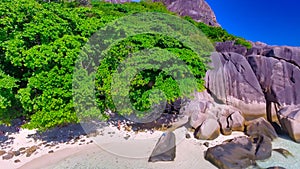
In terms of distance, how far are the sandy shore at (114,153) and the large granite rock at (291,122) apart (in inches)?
95.6

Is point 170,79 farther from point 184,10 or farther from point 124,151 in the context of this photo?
point 184,10

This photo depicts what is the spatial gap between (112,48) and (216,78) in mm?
6669

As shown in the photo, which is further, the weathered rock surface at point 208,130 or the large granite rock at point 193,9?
the large granite rock at point 193,9

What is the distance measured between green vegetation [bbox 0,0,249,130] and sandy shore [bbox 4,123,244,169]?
1249 mm

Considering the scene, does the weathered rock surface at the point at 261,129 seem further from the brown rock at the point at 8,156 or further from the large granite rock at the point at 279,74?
the brown rock at the point at 8,156

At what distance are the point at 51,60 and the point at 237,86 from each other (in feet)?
30.0

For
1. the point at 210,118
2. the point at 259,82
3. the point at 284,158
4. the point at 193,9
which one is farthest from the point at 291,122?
the point at 193,9

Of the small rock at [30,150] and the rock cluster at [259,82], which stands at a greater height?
the rock cluster at [259,82]

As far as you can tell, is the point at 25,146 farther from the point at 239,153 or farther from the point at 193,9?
the point at 193,9

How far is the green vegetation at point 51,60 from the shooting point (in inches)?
262

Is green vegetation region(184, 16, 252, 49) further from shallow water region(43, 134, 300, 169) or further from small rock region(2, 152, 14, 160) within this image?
small rock region(2, 152, 14, 160)

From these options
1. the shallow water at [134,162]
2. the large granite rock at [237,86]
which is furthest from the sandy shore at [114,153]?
the large granite rock at [237,86]

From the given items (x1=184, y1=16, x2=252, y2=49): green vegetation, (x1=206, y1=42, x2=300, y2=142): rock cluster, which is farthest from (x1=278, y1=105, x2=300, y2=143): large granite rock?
(x1=184, y1=16, x2=252, y2=49): green vegetation

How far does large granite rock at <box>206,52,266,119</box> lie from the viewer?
11.5m
